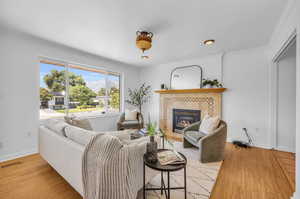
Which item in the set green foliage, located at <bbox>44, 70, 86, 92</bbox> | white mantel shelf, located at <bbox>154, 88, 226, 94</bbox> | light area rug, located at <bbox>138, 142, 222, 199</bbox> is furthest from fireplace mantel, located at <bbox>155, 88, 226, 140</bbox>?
green foliage, located at <bbox>44, 70, 86, 92</bbox>

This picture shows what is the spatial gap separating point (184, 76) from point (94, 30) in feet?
9.49

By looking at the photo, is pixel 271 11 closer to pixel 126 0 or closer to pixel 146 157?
pixel 126 0

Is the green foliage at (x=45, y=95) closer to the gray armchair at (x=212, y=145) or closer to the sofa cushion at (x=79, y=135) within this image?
the sofa cushion at (x=79, y=135)

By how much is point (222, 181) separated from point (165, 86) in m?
3.17

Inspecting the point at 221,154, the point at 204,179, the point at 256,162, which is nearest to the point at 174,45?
the point at 221,154

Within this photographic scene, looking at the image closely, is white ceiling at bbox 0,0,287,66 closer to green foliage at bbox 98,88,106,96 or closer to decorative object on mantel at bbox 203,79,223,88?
decorative object on mantel at bbox 203,79,223,88

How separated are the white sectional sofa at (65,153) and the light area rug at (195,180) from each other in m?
0.28

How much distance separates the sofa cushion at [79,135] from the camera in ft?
4.87

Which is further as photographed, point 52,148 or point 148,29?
point 148,29

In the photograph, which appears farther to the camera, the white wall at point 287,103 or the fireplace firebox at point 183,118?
the fireplace firebox at point 183,118

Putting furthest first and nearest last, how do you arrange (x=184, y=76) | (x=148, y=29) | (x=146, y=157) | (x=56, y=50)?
(x=184, y=76)
(x=56, y=50)
(x=148, y=29)
(x=146, y=157)

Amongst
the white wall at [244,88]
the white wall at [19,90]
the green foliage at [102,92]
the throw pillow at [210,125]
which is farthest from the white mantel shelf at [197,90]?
the white wall at [19,90]

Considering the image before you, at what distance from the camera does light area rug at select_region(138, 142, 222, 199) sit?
160cm

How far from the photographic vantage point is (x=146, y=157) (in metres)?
1.35
